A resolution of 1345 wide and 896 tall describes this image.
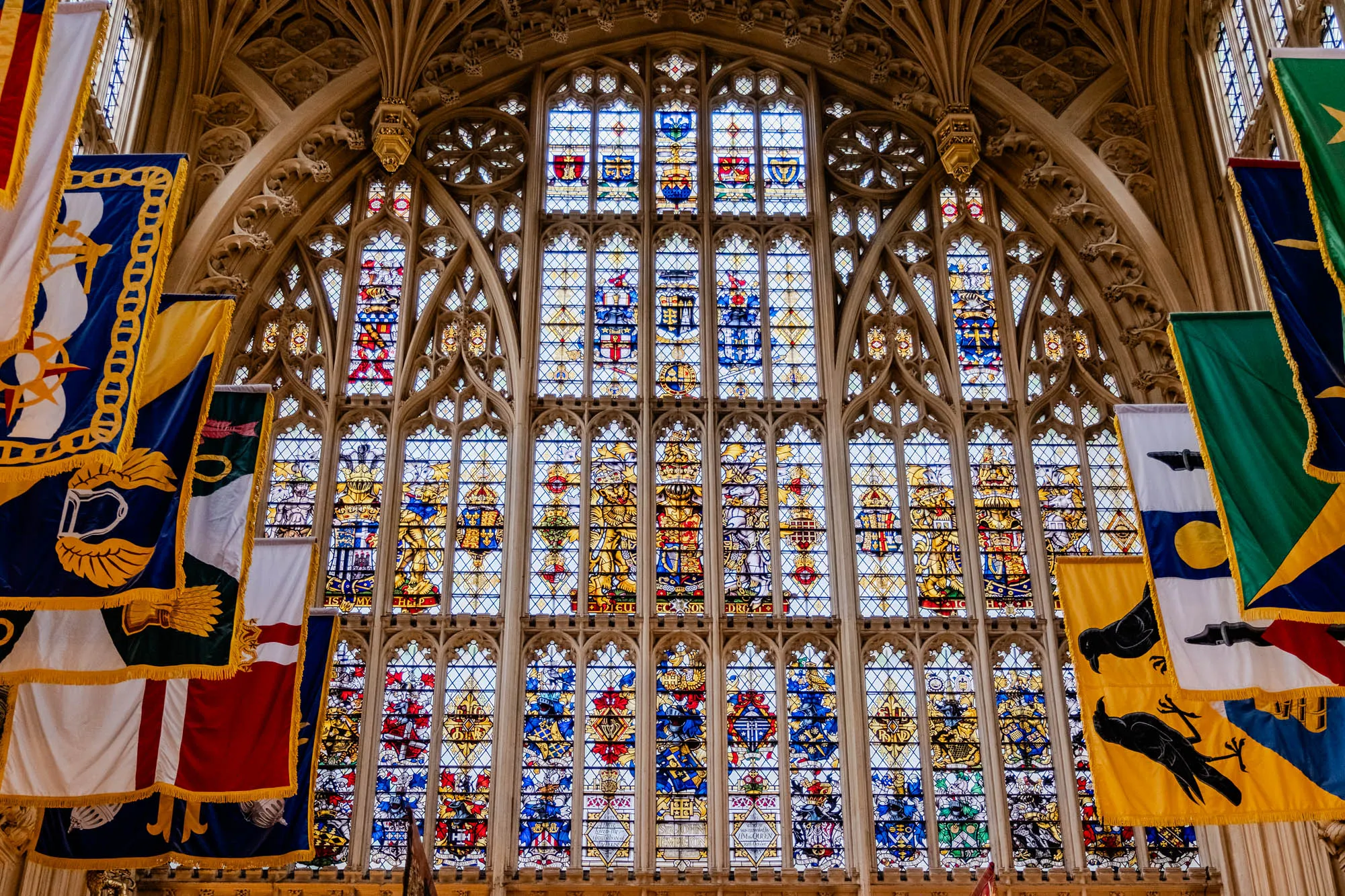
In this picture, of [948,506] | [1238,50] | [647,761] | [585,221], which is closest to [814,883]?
[647,761]

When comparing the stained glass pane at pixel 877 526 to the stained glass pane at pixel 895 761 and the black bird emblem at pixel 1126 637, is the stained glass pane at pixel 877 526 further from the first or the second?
the black bird emblem at pixel 1126 637

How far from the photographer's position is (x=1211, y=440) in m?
11.2

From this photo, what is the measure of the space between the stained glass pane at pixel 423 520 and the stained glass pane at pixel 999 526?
19.8 ft

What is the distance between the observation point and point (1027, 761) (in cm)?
1712

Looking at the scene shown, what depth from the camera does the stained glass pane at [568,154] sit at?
2073cm

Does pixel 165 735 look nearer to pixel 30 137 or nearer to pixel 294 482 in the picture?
pixel 30 137

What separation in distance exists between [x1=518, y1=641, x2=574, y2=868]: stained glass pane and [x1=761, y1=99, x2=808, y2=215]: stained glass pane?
6704mm

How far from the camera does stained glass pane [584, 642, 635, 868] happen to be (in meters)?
16.5

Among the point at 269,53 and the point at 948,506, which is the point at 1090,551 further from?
the point at 269,53

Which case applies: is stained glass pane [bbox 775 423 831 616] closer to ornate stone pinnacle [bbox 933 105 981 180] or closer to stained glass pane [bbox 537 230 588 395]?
stained glass pane [bbox 537 230 588 395]

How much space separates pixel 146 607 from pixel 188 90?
10.2 metres

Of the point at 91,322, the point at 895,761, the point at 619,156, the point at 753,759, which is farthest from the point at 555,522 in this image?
the point at 91,322

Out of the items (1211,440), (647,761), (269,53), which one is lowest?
(647,761)

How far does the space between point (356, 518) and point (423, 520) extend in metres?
0.75
